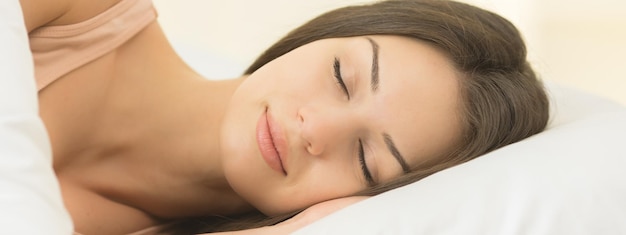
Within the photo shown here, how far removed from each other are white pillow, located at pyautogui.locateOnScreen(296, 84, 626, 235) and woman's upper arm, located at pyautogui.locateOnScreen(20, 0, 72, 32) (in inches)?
19.4

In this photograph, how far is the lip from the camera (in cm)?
108

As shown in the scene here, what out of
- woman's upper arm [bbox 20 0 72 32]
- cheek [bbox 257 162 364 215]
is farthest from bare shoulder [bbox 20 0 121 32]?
cheek [bbox 257 162 364 215]

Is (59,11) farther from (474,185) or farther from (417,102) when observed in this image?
(474,185)

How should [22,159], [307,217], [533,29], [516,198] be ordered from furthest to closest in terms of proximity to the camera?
[533,29]
[307,217]
[516,198]
[22,159]

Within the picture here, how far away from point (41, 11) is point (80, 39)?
9 cm

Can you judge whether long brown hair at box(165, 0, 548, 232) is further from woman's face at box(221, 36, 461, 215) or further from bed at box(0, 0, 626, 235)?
bed at box(0, 0, 626, 235)

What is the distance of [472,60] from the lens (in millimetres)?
1174

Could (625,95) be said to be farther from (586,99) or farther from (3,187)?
(3,187)

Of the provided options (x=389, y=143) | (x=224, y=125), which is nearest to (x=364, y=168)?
(x=389, y=143)

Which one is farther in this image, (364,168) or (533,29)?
(533,29)

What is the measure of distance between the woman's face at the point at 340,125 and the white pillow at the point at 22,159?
1.25ft

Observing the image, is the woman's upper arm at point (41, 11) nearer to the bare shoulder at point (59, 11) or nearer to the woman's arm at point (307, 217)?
the bare shoulder at point (59, 11)

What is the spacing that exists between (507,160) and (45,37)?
653mm

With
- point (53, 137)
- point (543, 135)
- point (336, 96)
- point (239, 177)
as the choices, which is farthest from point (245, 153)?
point (543, 135)
